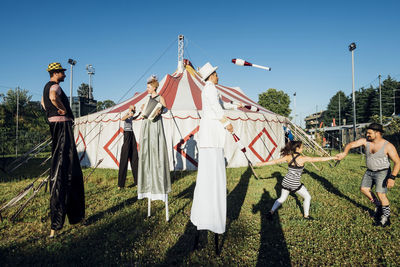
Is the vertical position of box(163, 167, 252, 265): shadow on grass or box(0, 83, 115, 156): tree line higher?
box(0, 83, 115, 156): tree line

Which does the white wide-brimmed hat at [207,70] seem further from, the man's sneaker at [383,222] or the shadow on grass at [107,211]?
the man's sneaker at [383,222]

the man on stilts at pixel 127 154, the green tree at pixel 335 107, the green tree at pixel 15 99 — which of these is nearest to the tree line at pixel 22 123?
the green tree at pixel 15 99

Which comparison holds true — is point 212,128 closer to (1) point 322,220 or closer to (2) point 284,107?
(1) point 322,220

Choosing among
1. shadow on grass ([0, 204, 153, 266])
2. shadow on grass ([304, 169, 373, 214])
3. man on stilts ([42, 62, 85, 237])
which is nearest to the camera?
shadow on grass ([0, 204, 153, 266])

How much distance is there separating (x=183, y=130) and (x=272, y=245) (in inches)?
218

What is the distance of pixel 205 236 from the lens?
2.71 m

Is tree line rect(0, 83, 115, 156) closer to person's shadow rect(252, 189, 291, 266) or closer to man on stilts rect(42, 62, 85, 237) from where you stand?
man on stilts rect(42, 62, 85, 237)

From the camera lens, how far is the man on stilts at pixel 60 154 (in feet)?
8.40

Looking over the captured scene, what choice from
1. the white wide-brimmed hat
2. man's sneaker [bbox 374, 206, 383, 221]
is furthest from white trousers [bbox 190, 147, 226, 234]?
man's sneaker [bbox 374, 206, 383, 221]

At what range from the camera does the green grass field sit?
221 centimetres

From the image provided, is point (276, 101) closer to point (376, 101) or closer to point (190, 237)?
point (376, 101)

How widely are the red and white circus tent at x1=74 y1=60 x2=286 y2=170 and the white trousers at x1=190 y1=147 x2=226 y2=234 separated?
4895 mm

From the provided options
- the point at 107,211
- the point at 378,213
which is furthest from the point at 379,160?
the point at 107,211

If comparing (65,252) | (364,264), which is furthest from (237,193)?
(65,252)
